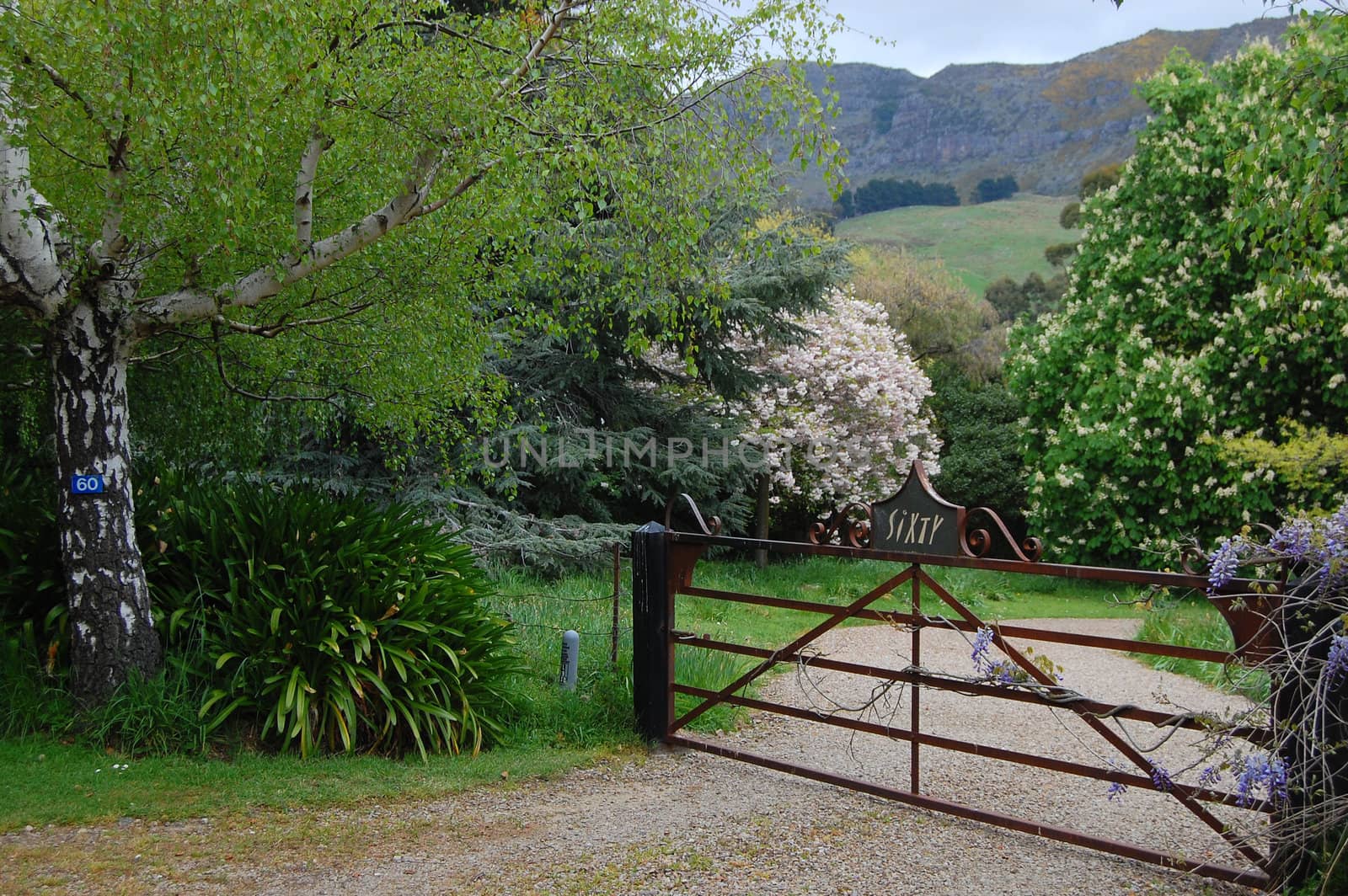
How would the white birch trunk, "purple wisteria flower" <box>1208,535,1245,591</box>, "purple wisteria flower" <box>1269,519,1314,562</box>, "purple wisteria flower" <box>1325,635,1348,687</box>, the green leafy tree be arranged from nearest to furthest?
"purple wisteria flower" <box>1325,635,1348,687</box> → "purple wisteria flower" <box>1269,519,1314,562</box> → "purple wisteria flower" <box>1208,535,1245,591</box> → the green leafy tree → the white birch trunk

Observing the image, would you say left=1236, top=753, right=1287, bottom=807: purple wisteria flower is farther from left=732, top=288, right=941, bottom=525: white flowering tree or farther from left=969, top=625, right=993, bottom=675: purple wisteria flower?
left=732, top=288, right=941, bottom=525: white flowering tree

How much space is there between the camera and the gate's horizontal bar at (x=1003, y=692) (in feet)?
11.9

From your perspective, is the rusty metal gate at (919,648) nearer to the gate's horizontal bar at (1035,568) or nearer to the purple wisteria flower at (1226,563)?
the gate's horizontal bar at (1035,568)

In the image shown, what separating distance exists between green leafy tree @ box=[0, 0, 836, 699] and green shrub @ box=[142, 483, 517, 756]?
44 cm

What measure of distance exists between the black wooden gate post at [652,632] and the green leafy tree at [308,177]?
67.1 inches

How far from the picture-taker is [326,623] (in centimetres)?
567

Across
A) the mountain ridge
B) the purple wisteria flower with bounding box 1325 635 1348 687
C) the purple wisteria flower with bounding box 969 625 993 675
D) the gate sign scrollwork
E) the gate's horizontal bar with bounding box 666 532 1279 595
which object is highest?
the mountain ridge

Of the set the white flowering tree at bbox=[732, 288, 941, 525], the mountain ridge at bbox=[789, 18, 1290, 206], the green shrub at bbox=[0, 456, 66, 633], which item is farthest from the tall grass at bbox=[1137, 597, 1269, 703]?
the mountain ridge at bbox=[789, 18, 1290, 206]

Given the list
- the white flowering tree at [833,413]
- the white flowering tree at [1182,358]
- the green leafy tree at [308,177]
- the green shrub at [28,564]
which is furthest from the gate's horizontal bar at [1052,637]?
the white flowering tree at [833,413]

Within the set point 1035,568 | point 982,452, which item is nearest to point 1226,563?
point 1035,568

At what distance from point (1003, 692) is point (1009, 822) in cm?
62

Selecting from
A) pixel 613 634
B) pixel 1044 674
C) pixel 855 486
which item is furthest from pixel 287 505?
pixel 855 486

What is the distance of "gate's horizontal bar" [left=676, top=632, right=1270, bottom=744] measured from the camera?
363cm

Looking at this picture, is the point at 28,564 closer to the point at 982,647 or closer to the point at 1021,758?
the point at 982,647
